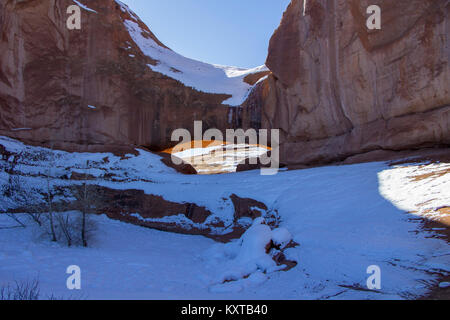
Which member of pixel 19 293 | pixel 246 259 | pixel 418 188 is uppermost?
pixel 418 188

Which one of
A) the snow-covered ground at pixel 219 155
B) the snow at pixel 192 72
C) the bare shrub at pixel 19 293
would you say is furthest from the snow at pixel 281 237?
the snow at pixel 192 72

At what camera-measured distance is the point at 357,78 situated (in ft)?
55.8

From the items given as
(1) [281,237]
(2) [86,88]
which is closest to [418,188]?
(1) [281,237]

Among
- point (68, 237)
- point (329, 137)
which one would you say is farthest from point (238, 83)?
point (68, 237)

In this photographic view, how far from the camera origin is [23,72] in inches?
854

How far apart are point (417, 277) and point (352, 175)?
8621 millimetres

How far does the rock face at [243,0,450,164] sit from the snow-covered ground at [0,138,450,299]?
3.10 meters

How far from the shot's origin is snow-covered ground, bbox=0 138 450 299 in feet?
19.9

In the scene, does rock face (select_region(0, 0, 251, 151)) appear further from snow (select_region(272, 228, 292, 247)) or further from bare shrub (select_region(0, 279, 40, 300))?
bare shrub (select_region(0, 279, 40, 300))

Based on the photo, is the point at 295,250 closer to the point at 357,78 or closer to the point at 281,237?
the point at 281,237

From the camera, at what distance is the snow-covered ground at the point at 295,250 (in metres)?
6.05

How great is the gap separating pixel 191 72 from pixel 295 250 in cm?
2835

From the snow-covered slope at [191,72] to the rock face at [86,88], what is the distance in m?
1.04

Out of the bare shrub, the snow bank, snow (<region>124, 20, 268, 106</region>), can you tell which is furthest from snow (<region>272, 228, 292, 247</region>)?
snow (<region>124, 20, 268, 106</region>)
